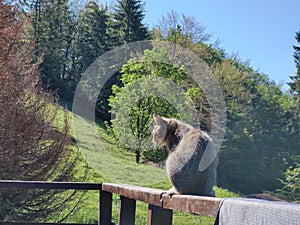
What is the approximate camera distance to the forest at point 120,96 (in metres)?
6.62

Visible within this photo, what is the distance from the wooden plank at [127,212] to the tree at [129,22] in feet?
63.5

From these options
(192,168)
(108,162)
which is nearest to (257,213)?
(192,168)

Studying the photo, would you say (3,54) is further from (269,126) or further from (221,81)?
(269,126)

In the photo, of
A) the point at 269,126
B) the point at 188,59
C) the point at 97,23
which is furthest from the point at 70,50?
the point at 269,126

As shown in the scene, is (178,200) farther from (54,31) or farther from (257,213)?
(54,31)

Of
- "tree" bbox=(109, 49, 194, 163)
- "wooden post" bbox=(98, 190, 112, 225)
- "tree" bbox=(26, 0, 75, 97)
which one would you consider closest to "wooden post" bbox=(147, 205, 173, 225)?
"wooden post" bbox=(98, 190, 112, 225)

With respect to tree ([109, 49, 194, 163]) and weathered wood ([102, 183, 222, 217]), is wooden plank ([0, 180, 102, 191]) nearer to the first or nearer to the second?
weathered wood ([102, 183, 222, 217])

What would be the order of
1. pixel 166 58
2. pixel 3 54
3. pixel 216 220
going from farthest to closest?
1. pixel 166 58
2. pixel 3 54
3. pixel 216 220

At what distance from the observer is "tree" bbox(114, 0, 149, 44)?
869 inches

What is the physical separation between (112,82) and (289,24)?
1176cm

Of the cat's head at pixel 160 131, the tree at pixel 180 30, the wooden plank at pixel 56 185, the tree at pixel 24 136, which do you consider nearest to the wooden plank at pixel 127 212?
the cat's head at pixel 160 131

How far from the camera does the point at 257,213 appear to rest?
3.72ft

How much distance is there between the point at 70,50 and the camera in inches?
907

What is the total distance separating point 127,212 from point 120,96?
35.5 ft
